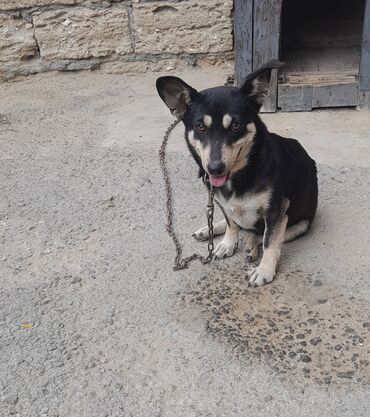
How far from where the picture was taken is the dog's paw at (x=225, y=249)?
342 cm

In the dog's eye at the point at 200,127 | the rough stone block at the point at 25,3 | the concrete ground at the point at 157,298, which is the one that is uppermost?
the rough stone block at the point at 25,3

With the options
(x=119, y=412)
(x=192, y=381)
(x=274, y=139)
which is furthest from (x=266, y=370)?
(x=274, y=139)

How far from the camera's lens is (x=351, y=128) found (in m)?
4.98

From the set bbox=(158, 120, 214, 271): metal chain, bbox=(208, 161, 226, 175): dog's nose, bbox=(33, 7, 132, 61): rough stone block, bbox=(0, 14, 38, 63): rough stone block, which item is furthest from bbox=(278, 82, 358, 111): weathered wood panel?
bbox=(0, 14, 38, 63): rough stone block

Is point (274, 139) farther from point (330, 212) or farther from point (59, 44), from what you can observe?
point (59, 44)

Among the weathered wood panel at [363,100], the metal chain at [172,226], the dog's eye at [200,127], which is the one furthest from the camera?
the weathered wood panel at [363,100]

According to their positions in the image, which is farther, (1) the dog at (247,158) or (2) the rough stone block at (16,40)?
(2) the rough stone block at (16,40)

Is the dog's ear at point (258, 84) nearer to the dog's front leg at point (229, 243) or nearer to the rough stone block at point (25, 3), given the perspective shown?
the dog's front leg at point (229, 243)

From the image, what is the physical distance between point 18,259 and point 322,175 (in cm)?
236

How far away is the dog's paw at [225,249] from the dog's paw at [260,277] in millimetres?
303

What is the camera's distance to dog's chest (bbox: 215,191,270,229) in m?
3.05

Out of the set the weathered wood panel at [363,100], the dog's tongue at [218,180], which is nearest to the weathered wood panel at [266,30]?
the weathered wood panel at [363,100]

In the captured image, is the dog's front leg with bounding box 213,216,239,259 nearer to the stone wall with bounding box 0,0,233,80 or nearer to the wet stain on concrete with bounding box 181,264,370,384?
the wet stain on concrete with bounding box 181,264,370,384

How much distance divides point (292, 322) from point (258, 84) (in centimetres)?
128
